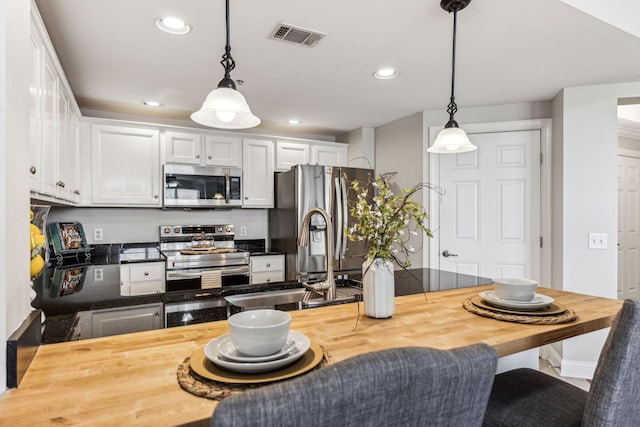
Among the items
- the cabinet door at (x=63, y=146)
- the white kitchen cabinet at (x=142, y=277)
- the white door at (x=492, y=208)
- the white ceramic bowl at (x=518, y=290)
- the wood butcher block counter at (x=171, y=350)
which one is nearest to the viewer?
the wood butcher block counter at (x=171, y=350)

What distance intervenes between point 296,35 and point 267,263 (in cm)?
229

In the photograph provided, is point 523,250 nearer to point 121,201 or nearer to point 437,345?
point 437,345

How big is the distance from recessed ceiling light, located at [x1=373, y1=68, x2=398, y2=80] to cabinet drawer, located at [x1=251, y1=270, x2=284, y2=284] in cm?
215

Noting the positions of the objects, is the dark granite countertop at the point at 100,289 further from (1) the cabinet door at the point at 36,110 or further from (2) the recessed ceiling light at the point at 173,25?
(2) the recessed ceiling light at the point at 173,25

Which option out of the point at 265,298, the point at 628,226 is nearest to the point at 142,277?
the point at 265,298

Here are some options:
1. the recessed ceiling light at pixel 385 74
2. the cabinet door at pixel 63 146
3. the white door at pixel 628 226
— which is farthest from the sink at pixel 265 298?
the white door at pixel 628 226

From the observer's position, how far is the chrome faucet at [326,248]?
4.94ft

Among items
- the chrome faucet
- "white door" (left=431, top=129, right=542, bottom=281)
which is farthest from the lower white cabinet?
"white door" (left=431, top=129, right=542, bottom=281)

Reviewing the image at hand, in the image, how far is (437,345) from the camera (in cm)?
96

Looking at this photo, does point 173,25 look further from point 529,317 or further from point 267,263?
point 267,263

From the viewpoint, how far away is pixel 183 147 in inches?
141

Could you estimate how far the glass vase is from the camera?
3.91 feet

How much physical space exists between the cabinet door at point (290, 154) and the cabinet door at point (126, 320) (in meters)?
2.79

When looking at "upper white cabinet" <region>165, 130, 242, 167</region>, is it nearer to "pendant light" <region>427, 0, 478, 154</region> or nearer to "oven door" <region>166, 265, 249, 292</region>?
"oven door" <region>166, 265, 249, 292</region>
